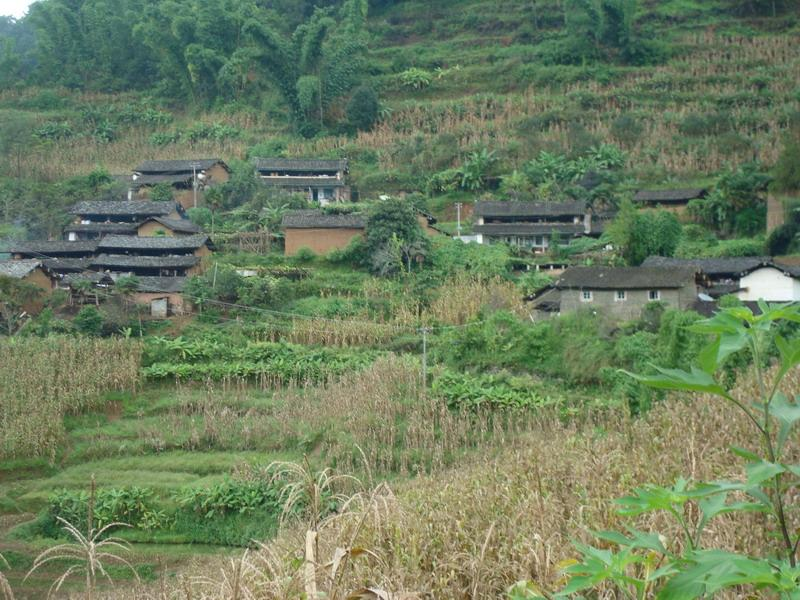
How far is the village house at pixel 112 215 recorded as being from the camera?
1199 inches

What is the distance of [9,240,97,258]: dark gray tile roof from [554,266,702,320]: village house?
13458 millimetres

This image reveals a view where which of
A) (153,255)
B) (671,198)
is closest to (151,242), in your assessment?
(153,255)

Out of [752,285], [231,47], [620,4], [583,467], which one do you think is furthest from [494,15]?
[583,467]

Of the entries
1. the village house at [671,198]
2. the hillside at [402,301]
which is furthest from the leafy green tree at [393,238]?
the village house at [671,198]

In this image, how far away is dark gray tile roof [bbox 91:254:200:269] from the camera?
25812 millimetres

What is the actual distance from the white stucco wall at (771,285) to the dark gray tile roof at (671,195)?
8.54 m

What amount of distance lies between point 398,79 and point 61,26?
17287 millimetres

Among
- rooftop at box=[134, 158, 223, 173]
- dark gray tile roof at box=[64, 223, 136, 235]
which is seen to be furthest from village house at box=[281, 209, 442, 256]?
rooftop at box=[134, 158, 223, 173]

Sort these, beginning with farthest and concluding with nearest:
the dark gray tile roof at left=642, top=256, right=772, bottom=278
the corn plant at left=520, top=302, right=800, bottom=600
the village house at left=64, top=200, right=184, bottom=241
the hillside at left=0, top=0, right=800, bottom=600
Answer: the village house at left=64, top=200, right=184, bottom=241 < the dark gray tile roof at left=642, top=256, right=772, bottom=278 < the hillside at left=0, top=0, right=800, bottom=600 < the corn plant at left=520, top=302, right=800, bottom=600

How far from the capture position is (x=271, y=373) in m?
20.3

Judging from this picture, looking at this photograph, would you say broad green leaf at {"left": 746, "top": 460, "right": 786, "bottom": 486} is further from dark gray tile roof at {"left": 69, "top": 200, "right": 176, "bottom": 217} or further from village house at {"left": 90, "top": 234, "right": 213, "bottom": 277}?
dark gray tile roof at {"left": 69, "top": 200, "right": 176, "bottom": 217}

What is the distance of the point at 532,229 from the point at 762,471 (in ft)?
88.9

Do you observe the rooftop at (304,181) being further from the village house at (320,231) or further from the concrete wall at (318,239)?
the concrete wall at (318,239)

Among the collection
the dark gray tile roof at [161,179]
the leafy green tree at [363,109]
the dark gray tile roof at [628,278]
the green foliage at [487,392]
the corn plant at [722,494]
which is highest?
the leafy green tree at [363,109]
